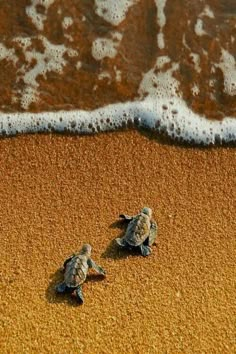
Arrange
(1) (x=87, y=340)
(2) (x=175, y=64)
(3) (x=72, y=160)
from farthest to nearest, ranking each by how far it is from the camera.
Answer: (2) (x=175, y=64)
(3) (x=72, y=160)
(1) (x=87, y=340)

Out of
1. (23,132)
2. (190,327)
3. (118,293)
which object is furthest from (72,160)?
(190,327)

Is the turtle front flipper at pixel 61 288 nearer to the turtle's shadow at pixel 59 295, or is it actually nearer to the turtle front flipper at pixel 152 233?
the turtle's shadow at pixel 59 295

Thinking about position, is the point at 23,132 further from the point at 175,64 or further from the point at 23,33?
the point at 175,64

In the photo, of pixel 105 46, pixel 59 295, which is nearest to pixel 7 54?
pixel 105 46

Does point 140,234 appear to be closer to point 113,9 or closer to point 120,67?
point 120,67

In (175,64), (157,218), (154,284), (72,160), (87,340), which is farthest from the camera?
(175,64)

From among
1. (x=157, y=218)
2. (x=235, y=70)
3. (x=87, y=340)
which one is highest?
(x=235, y=70)

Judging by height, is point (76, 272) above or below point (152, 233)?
below

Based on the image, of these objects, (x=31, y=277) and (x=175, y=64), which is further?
(x=175, y=64)
